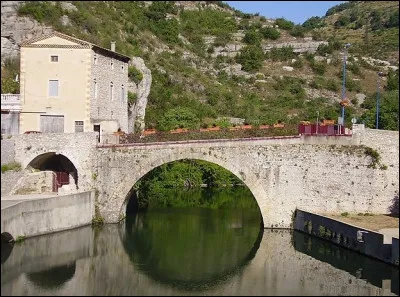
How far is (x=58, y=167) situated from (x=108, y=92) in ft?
19.3

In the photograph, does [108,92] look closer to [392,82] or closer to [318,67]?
[392,82]

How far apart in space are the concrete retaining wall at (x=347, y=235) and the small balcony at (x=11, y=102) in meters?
18.5

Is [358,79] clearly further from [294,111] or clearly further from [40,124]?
[40,124]

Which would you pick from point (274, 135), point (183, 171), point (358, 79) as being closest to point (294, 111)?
point (358, 79)

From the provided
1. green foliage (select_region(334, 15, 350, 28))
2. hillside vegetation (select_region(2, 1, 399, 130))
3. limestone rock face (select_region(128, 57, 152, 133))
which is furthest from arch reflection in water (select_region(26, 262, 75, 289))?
green foliage (select_region(334, 15, 350, 28))

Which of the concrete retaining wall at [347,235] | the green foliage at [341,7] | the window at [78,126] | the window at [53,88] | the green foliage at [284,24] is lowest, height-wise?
the concrete retaining wall at [347,235]

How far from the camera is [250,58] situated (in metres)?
92.0

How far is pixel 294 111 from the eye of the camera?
75562mm

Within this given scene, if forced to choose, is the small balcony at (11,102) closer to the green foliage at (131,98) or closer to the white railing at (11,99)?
the white railing at (11,99)

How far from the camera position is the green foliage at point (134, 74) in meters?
49.4

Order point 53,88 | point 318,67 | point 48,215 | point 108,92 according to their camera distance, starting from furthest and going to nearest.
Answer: point 318,67
point 108,92
point 53,88
point 48,215

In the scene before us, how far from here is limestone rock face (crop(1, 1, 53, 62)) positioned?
50250 millimetres

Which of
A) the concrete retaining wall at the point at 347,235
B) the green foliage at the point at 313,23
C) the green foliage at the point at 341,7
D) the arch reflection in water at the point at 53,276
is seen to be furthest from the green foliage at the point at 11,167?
the green foliage at the point at 341,7

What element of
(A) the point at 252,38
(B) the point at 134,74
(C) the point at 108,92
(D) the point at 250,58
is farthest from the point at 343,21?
(C) the point at 108,92
